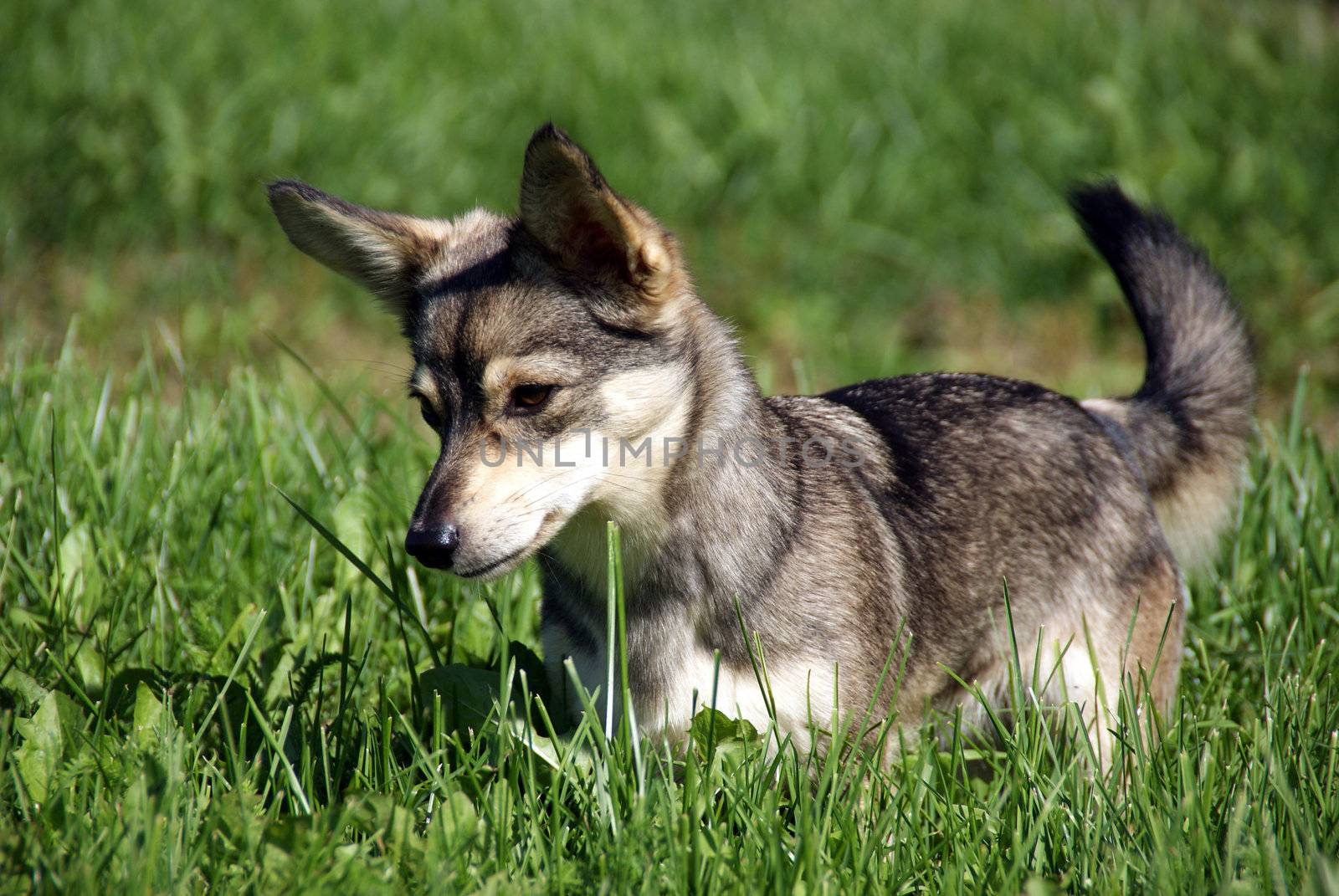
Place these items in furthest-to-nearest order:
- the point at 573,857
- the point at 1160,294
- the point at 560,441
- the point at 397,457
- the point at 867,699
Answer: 1. the point at 397,457
2. the point at 1160,294
3. the point at 867,699
4. the point at 560,441
5. the point at 573,857

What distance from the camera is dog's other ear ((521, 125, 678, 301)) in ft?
8.90

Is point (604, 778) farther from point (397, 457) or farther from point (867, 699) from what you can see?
point (397, 457)

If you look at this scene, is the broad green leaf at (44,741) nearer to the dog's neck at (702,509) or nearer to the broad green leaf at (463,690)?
the broad green leaf at (463,690)

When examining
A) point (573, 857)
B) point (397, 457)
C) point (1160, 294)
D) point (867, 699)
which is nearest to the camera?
point (573, 857)

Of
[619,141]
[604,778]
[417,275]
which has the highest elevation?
[619,141]

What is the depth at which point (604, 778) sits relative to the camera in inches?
104

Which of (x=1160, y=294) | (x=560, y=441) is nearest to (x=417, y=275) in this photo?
(x=560, y=441)

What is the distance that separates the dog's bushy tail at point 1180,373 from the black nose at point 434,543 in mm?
2246

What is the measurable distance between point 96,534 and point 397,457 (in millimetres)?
1204

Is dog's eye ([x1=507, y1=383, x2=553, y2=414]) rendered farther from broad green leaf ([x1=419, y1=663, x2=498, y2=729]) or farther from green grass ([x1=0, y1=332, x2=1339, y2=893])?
broad green leaf ([x1=419, y1=663, x2=498, y2=729])

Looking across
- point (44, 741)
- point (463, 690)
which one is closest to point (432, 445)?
point (463, 690)

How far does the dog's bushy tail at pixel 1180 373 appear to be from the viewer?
3.94m

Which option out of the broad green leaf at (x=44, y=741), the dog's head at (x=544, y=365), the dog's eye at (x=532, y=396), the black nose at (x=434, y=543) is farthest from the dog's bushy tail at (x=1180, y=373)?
the broad green leaf at (x=44, y=741)

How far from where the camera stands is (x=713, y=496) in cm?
301
